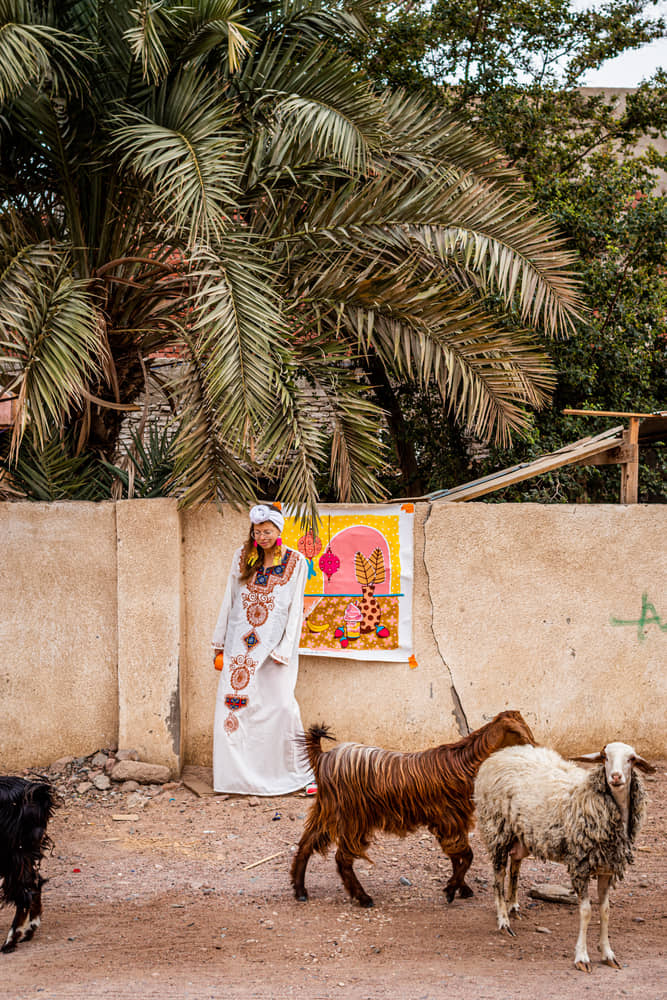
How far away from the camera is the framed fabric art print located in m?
6.48

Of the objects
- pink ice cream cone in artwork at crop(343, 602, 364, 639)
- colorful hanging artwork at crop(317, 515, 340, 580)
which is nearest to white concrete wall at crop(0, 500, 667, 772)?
pink ice cream cone in artwork at crop(343, 602, 364, 639)

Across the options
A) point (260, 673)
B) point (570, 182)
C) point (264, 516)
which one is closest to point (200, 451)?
point (264, 516)

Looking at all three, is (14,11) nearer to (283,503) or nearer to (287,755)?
(283,503)

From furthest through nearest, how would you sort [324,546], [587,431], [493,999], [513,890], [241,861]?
[587,431], [324,546], [241,861], [513,890], [493,999]

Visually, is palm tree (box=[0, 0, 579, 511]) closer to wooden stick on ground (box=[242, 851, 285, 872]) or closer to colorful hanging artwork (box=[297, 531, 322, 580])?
colorful hanging artwork (box=[297, 531, 322, 580])

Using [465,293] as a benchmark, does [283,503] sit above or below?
below

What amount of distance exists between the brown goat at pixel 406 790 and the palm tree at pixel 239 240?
2.21m

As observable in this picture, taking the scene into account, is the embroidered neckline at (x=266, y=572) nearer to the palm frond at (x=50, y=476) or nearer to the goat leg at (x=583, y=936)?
the palm frond at (x=50, y=476)

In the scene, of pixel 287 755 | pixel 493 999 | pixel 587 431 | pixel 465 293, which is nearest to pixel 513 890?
pixel 493 999

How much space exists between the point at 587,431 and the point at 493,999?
21.3ft

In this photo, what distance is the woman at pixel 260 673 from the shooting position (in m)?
6.06

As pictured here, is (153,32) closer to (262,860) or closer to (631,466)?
(631,466)

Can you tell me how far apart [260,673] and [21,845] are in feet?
7.37

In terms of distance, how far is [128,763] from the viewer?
628 centimetres
